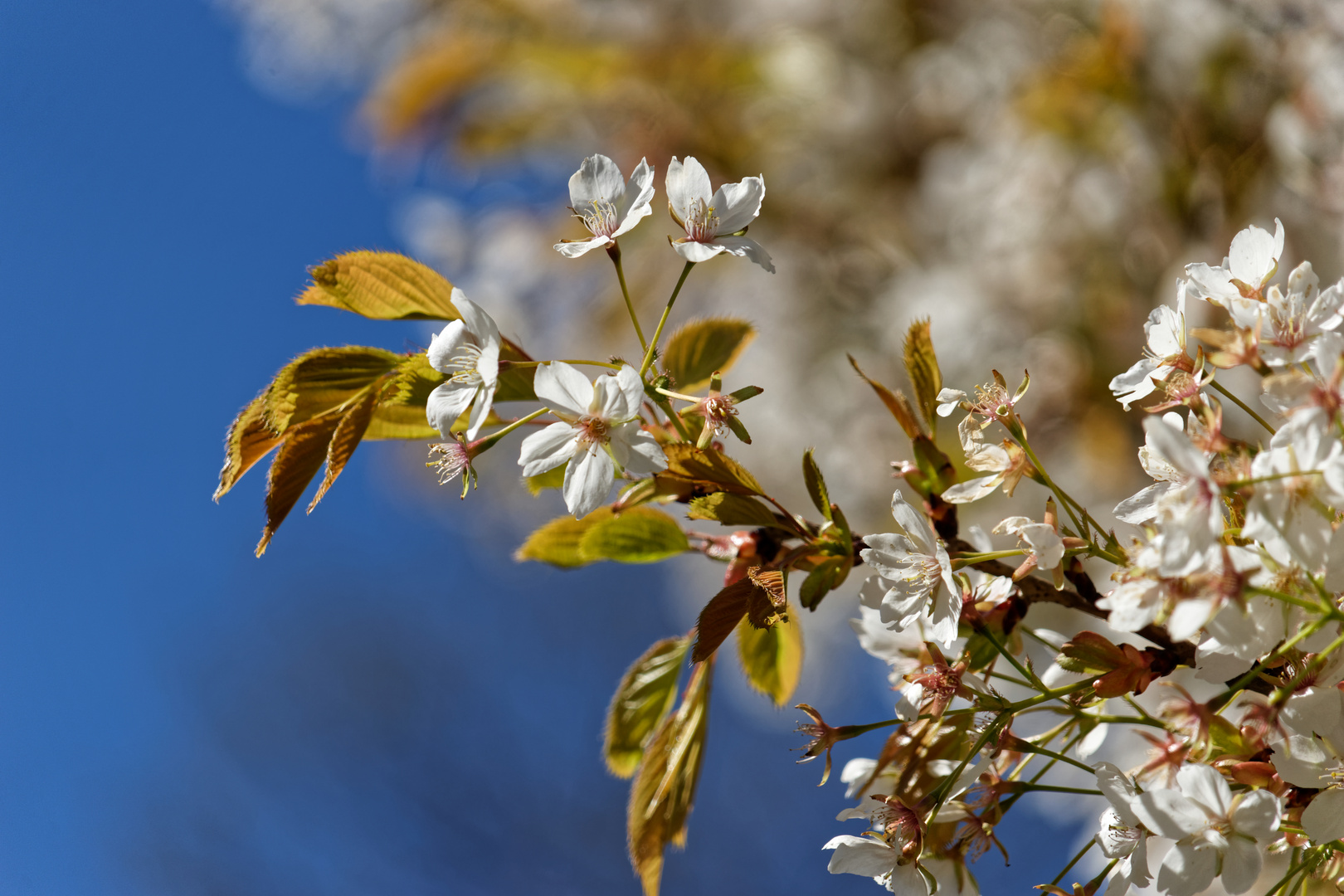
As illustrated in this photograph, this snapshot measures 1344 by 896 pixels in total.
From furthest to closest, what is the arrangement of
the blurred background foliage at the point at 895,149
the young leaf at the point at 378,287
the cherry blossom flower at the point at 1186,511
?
the blurred background foliage at the point at 895,149 < the young leaf at the point at 378,287 < the cherry blossom flower at the point at 1186,511

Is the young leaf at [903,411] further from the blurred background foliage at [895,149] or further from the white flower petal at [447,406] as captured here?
the blurred background foliage at [895,149]

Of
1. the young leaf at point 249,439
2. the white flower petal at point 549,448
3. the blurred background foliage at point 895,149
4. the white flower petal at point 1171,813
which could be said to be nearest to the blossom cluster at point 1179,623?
the white flower petal at point 1171,813

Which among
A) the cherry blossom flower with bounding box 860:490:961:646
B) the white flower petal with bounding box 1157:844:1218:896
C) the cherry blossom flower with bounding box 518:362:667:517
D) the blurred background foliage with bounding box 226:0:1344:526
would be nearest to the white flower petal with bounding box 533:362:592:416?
the cherry blossom flower with bounding box 518:362:667:517

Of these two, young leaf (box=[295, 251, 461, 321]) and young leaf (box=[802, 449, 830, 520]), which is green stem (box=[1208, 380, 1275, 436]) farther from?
young leaf (box=[295, 251, 461, 321])

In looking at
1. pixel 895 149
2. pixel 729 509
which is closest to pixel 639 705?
pixel 729 509

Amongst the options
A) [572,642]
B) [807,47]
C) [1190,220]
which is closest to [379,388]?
[1190,220]

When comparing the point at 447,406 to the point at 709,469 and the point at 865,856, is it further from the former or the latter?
the point at 865,856
